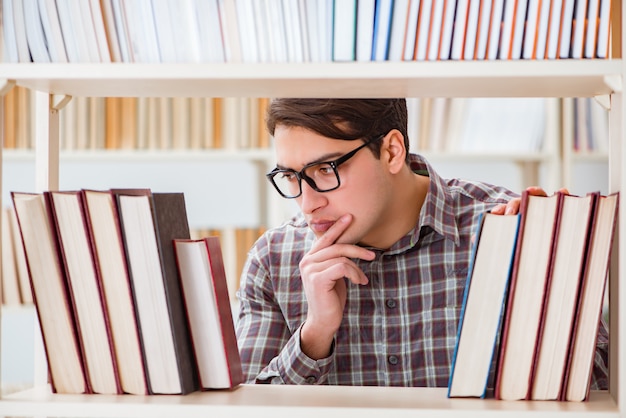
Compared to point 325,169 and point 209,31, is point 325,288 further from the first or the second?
point 209,31

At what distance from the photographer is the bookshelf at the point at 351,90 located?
0.86 metres

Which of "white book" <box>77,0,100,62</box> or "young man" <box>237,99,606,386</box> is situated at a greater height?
"white book" <box>77,0,100,62</box>

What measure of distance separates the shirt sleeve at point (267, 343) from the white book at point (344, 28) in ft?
2.02

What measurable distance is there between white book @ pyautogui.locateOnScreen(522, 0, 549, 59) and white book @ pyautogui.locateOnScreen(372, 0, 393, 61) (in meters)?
0.16

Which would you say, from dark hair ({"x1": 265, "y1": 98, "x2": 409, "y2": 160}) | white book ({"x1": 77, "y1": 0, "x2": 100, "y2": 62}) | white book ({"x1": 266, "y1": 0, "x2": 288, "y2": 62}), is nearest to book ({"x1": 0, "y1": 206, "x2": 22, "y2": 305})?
dark hair ({"x1": 265, "y1": 98, "x2": 409, "y2": 160})

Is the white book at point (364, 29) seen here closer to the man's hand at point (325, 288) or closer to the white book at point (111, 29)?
the white book at point (111, 29)

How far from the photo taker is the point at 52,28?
91 centimetres

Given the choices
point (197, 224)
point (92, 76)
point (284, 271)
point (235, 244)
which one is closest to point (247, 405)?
point (92, 76)

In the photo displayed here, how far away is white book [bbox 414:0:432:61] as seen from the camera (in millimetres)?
881

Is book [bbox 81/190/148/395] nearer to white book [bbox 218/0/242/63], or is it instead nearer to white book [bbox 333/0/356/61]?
white book [bbox 218/0/242/63]

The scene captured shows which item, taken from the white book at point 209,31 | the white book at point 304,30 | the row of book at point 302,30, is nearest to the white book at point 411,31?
the row of book at point 302,30

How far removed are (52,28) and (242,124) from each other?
188 centimetres

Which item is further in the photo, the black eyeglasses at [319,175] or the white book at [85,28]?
the black eyeglasses at [319,175]

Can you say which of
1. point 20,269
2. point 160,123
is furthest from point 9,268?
point 160,123
